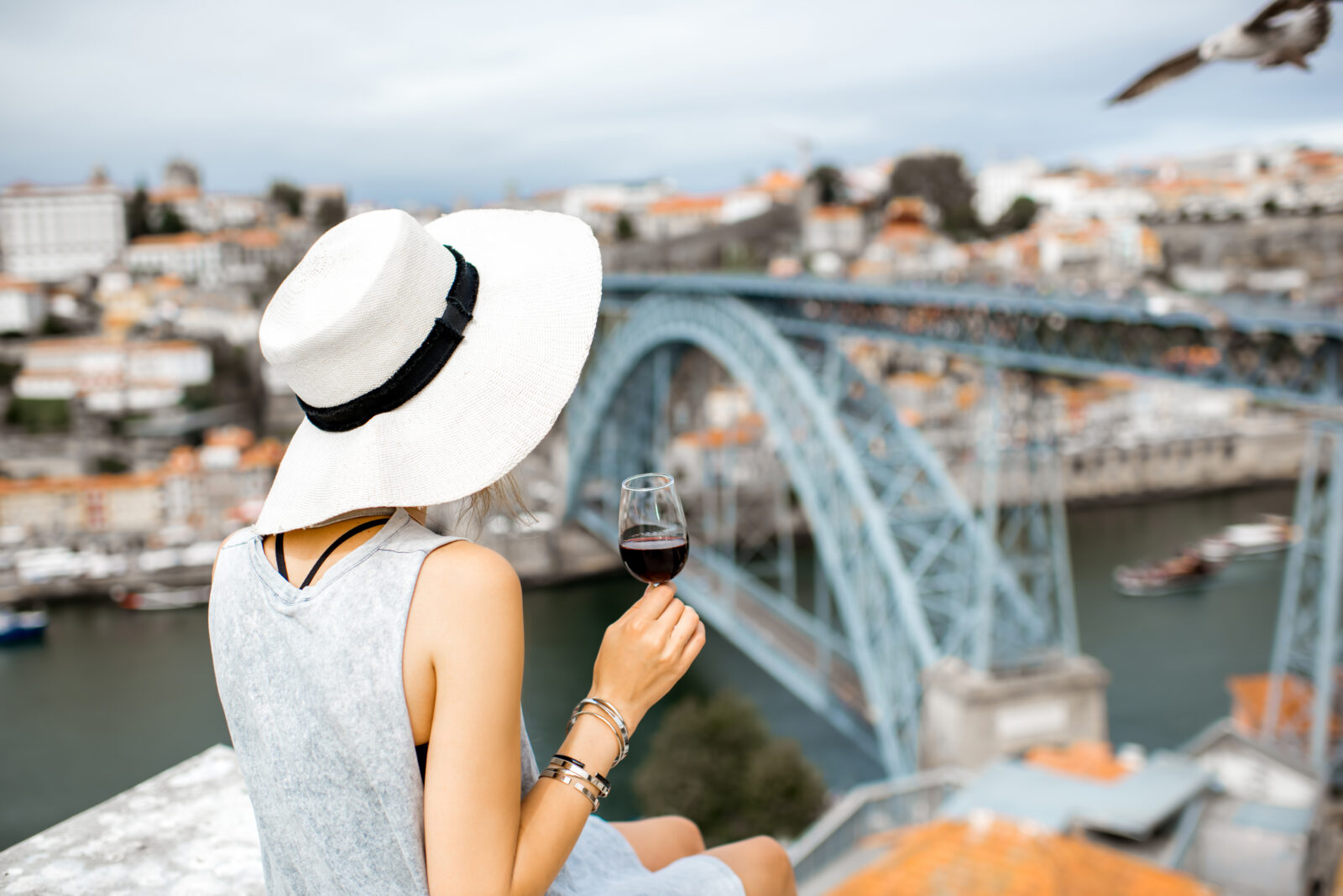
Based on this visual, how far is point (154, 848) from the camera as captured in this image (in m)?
1.04

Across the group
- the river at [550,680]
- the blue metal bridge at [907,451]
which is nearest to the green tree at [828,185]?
the river at [550,680]

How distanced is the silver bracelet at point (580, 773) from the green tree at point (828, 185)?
112 feet

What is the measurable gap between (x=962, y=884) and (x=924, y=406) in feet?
66.6

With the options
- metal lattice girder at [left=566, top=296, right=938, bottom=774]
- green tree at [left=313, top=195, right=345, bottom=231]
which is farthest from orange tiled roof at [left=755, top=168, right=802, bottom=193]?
metal lattice girder at [left=566, top=296, right=938, bottom=774]

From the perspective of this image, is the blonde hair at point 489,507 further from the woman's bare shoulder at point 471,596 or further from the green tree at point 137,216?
the green tree at point 137,216

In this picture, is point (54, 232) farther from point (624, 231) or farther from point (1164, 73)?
point (1164, 73)

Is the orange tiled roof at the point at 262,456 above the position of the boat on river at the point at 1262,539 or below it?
above

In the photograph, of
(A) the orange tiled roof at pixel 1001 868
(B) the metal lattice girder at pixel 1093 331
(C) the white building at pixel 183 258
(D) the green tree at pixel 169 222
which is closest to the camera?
(A) the orange tiled roof at pixel 1001 868

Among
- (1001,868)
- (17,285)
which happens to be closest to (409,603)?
(1001,868)

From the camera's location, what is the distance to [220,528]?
19594mm

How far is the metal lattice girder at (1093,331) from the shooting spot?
5113 mm

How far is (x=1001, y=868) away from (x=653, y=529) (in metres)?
3.98

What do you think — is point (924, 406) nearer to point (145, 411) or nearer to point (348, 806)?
point (145, 411)

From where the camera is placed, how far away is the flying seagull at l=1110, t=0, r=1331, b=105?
0.97 meters
